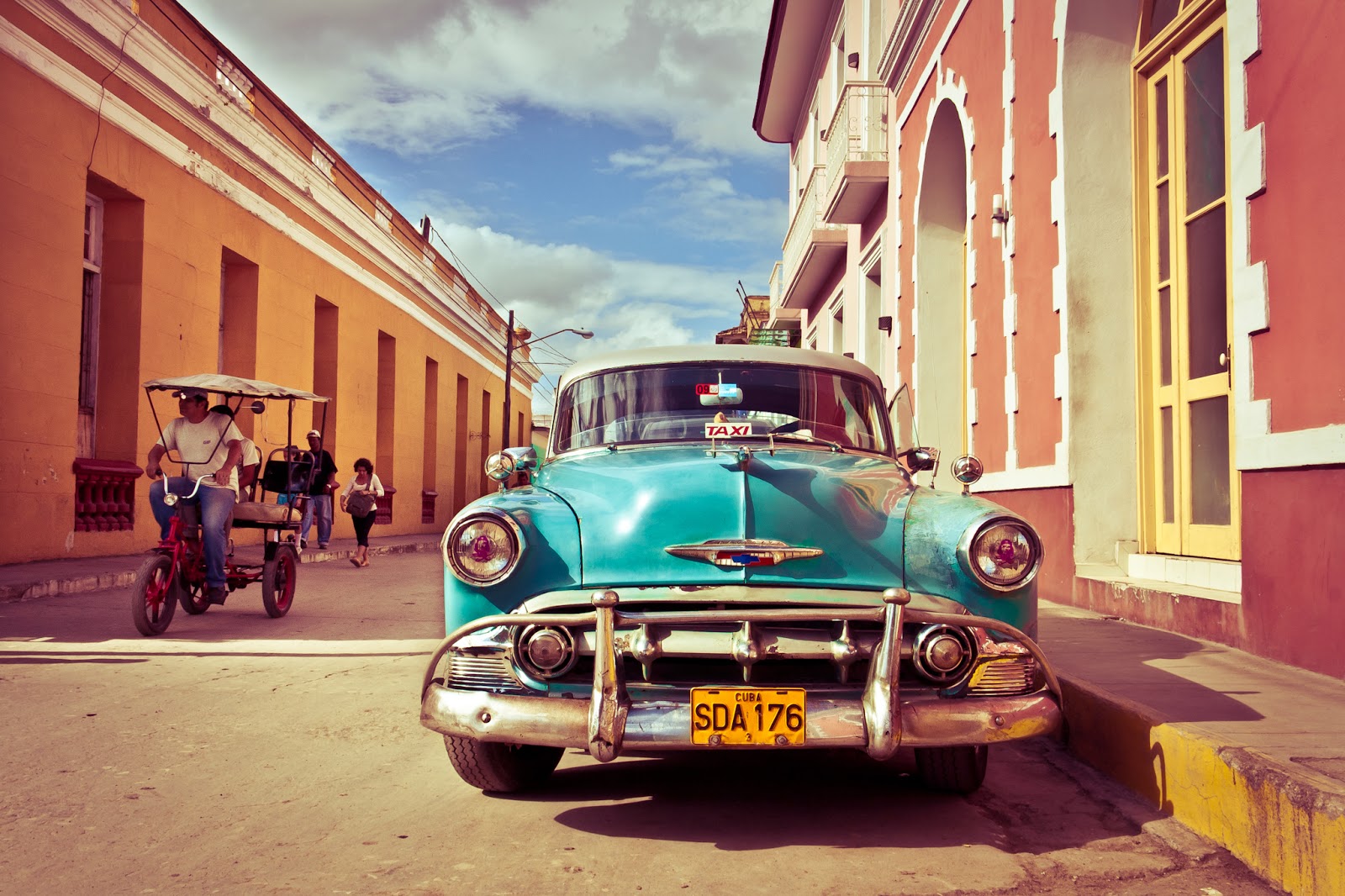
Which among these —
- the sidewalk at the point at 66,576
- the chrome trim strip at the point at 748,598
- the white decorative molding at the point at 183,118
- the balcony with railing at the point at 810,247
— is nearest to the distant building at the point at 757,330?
the balcony with railing at the point at 810,247

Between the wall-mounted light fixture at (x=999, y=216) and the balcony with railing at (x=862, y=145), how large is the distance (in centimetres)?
512

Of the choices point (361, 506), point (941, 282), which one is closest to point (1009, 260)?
point (941, 282)

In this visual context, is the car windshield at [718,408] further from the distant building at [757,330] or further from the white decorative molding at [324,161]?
the distant building at [757,330]

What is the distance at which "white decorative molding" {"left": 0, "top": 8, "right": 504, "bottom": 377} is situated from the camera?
11.7 metres

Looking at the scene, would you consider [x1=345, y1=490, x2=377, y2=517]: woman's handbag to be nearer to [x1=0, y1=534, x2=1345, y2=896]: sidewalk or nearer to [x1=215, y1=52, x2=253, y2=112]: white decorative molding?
[x1=215, y1=52, x2=253, y2=112]: white decorative molding

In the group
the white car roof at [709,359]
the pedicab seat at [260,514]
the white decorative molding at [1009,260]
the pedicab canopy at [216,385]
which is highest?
the white decorative molding at [1009,260]

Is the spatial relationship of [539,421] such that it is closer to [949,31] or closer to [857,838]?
[949,31]

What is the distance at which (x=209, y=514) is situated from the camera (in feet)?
25.7

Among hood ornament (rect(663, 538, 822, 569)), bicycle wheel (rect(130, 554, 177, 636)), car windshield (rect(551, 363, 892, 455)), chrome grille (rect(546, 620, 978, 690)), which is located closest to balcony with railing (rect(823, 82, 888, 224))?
bicycle wheel (rect(130, 554, 177, 636))

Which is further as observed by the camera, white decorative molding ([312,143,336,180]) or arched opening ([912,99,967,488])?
white decorative molding ([312,143,336,180])

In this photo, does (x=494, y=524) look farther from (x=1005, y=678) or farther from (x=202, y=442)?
(x=202, y=442)

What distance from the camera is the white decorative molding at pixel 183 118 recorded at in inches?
460

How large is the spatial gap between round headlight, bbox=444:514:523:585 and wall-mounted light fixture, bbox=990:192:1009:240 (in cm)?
699

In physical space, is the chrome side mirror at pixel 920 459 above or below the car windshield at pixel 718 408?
below
